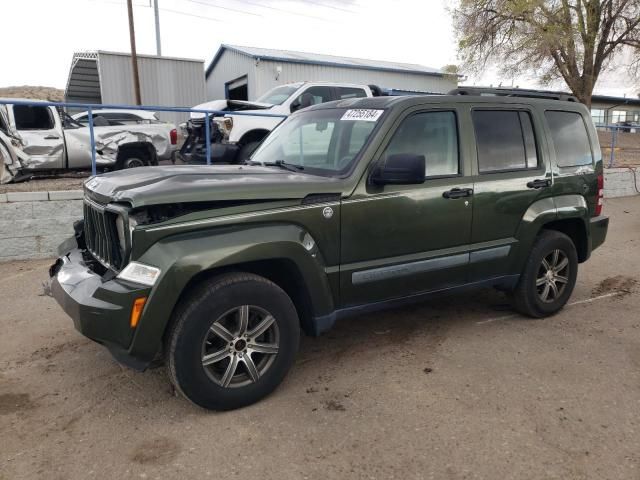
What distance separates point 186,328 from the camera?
2.83 metres

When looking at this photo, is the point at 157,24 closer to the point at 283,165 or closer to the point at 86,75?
the point at 86,75

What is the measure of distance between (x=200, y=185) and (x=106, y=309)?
33.2 inches

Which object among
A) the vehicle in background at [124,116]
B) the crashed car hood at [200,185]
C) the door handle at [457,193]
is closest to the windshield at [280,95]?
the vehicle in background at [124,116]

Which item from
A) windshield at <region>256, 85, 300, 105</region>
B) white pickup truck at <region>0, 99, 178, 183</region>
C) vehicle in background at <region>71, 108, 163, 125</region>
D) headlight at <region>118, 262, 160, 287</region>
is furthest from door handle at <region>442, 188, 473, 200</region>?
vehicle in background at <region>71, 108, 163, 125</region>

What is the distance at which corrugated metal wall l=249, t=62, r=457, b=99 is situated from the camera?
22500mm

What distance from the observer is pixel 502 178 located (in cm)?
413

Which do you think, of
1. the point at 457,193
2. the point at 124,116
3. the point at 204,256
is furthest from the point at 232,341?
the point at 124,116

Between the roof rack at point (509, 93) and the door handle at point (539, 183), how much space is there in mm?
804

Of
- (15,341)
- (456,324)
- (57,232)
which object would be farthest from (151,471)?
(57,232)

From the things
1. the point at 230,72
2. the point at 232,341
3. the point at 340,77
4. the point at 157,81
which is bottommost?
the point at 232,341

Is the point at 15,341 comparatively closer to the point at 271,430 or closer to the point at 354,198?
the point at 271,430

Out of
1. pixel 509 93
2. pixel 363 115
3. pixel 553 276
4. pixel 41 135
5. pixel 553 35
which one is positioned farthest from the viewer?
pixel 553 35

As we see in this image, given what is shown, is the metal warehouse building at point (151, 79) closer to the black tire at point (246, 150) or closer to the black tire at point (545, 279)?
the black tire at point (246, 150)

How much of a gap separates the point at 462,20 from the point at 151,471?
22462mm
